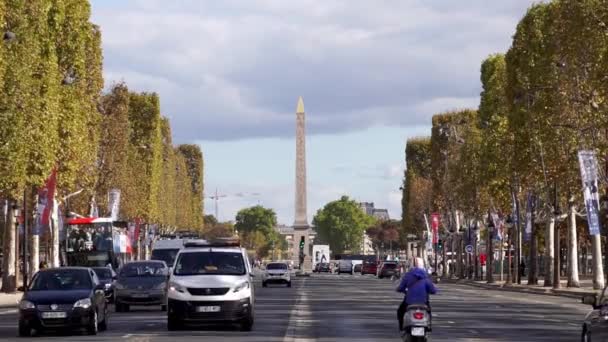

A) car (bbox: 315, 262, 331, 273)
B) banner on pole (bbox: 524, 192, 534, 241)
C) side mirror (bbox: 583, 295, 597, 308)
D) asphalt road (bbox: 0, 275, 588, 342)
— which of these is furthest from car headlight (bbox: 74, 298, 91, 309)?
car (bbox: 315, 262, 331, 273)

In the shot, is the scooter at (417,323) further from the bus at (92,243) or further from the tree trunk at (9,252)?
the bus at (92,243)

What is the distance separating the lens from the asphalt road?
3183cm

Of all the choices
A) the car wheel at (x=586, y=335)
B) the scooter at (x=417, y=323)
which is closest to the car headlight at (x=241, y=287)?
the scooter at (x=417, y=323)

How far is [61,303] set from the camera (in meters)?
32.6

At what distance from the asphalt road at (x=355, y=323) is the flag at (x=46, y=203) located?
44.4 ft

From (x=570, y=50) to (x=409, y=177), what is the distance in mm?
80047

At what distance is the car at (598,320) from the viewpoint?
21812 millimetres

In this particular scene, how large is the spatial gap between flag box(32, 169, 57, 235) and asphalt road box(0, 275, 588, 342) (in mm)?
13531

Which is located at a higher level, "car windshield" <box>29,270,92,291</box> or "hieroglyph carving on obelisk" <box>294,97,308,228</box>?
"hieroglyph carving on obelisk" <box>294,97,308,228</box>

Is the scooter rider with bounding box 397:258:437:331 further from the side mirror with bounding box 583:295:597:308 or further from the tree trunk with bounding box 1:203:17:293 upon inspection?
the tree trunk with bounding box 1:203:17:293

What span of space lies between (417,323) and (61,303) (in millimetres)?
11769

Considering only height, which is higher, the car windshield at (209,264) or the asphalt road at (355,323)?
the car windshield at (209,264)

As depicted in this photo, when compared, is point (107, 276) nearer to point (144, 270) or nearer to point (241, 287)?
point (144, 270)

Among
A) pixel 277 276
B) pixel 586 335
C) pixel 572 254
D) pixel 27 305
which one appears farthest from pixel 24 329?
pixel 277 276
